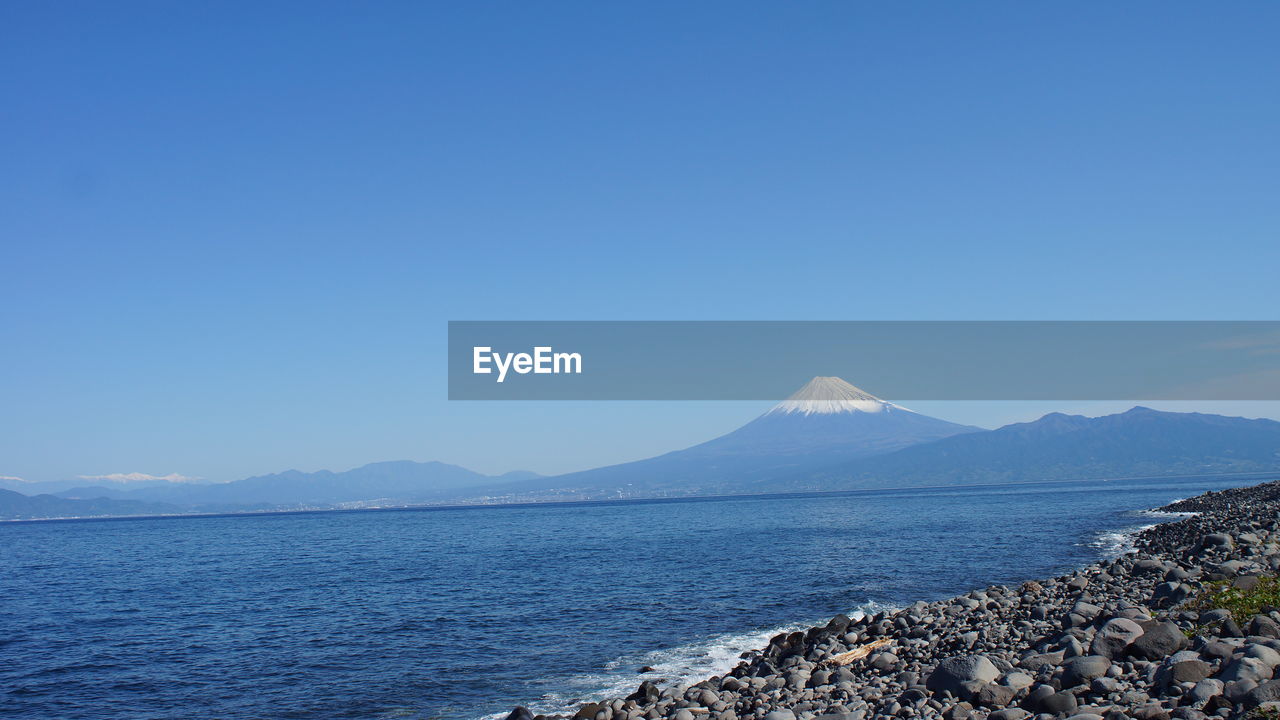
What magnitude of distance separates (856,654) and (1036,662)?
5450 mm

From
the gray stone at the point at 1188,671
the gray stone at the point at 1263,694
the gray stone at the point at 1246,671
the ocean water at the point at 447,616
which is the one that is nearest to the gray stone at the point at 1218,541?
the ocean water at the point at 447,616

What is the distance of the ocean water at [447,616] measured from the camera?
65.7 ft

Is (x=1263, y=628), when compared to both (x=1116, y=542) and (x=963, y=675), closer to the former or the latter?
(x=963, y=675)

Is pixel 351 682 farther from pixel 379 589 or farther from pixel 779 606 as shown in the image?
pixel 379 589

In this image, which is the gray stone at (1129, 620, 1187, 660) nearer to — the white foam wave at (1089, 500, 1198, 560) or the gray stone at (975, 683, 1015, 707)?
the gray stone at (975, 683, 1015, 707)

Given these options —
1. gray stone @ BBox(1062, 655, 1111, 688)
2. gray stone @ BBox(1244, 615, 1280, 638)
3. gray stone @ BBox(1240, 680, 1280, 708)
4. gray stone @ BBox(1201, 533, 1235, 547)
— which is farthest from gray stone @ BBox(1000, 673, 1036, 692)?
gray stone @ BBox(1201, 533, 1235, 547)

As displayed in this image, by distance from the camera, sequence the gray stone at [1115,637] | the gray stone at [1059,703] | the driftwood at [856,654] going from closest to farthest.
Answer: the gray stone at [1059,703], the gray stone at [1115,637], the driftwood at [856,654]

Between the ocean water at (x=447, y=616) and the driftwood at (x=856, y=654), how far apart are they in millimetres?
3571

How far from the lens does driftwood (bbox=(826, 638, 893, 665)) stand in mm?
16734

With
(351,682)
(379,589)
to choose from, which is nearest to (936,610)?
(351,682)

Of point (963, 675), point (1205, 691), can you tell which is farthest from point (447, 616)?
point (1205, 691)

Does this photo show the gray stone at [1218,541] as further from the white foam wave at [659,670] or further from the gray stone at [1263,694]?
the gray stone at [1263,694]

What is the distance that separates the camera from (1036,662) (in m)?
12.2

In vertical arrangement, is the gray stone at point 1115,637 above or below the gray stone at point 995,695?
above
